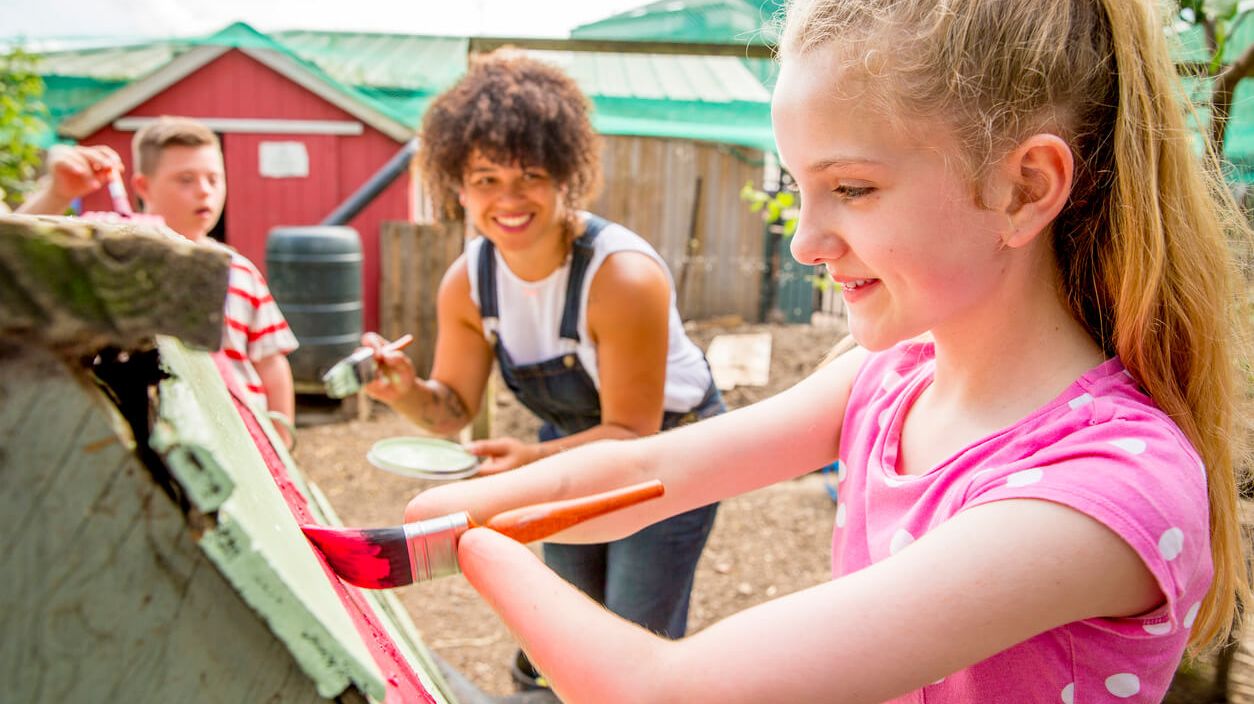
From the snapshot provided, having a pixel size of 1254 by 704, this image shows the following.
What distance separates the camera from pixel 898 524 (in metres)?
1.10

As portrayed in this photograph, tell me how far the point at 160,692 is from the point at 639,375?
178cm

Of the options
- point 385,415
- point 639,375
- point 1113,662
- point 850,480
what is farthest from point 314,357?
point 1113,662

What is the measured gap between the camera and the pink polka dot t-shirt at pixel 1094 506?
836 millimetres

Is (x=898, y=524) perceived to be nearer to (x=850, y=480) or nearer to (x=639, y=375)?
(x=850, y=480)

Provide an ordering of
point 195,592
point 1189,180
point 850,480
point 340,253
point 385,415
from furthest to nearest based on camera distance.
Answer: point 385,415 → point 340,253 → point 850,480 → point 1189,180 → point 195,592

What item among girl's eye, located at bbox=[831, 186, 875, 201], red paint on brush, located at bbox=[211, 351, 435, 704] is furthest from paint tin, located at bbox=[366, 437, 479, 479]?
girl's eye, located at bbox=[831, 186, 875, 201]

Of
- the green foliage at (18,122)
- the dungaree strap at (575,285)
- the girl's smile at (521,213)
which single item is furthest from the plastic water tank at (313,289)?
the dungaree strap at (575,285)

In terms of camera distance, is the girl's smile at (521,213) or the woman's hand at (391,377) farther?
the woman's hand at (391,377)

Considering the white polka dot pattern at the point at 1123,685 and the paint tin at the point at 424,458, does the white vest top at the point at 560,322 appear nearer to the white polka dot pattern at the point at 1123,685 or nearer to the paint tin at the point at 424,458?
the paint tin at the point at 424,458

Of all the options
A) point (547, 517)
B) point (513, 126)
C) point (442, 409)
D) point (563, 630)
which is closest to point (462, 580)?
point (442, 409)

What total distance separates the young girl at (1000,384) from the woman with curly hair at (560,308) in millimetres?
1136

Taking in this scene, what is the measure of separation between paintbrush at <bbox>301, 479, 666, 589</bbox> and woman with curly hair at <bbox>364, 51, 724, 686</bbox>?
1308 mm

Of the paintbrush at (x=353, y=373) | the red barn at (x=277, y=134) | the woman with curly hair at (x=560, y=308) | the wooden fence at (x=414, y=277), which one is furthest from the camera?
the red barn at (x=277, y=134)

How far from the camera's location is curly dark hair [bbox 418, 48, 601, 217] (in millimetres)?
2408
